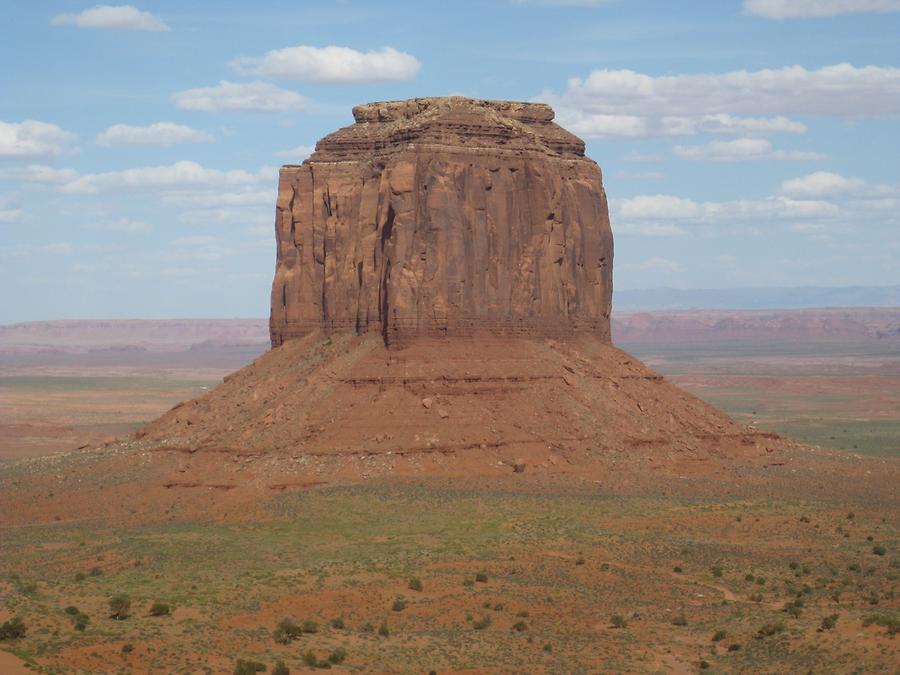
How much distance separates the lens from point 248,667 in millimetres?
42594

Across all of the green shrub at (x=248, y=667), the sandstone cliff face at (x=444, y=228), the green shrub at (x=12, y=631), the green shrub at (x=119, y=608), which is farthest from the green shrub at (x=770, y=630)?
the sandstone cliff face at (x=444, y=228)

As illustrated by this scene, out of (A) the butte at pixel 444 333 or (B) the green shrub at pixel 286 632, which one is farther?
(A) the butte at pixel 444 333

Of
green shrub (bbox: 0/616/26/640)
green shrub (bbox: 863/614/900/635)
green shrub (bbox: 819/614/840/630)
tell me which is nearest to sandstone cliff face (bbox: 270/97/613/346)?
green shrub (bbox: 819/614/840/630)

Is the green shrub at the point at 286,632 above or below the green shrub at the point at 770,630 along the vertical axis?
above

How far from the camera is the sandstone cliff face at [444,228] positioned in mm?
75188

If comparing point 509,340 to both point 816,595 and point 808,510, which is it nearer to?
point 808,510

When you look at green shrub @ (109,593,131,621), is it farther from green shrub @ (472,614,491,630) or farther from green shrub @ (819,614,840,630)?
green shrub @ (819,614,840,630)

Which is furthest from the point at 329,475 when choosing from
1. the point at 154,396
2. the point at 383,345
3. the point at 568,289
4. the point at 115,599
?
the point at 154,396

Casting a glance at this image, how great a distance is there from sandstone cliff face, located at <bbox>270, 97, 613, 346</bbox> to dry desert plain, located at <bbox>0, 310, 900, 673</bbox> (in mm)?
2555

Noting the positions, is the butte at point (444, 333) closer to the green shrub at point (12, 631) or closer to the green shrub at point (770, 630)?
the green shrub at point (770, 630)

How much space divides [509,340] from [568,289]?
513 centimetres

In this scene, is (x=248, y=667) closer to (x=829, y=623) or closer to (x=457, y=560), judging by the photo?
(x=829, y=623)

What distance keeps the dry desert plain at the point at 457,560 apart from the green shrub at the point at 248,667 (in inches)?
27.7

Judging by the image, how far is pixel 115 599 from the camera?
48.4 metres
